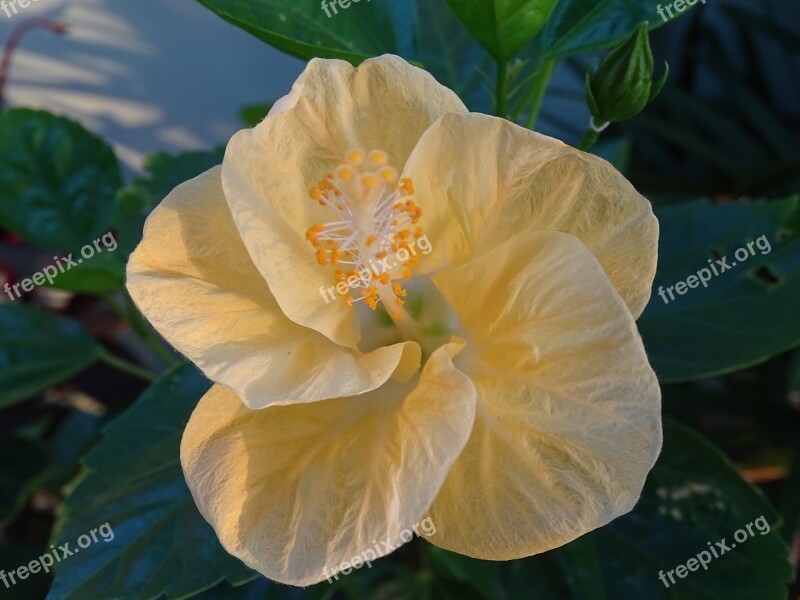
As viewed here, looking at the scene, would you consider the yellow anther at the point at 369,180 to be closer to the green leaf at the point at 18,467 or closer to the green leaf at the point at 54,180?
the green leaf at the point at 54,180

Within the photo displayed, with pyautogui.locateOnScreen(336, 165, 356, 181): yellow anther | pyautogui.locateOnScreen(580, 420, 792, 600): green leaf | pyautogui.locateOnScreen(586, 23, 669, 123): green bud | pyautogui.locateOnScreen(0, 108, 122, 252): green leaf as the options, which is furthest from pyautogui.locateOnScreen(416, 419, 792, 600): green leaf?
pyautogui.locateOnScreen(0, 108, 122, 252): green leaf

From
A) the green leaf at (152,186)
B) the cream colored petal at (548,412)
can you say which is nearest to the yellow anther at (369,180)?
the cream colored petal at (548,412)

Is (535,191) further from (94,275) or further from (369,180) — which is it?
(94,275)

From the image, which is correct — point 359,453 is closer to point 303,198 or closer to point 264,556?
point 264,556

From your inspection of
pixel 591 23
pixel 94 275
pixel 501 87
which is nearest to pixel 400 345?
pixel 501 87

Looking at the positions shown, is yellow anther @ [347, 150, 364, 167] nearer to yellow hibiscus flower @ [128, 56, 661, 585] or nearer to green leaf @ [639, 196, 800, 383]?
yellow hibiscus flower @ [128, 56, 661, 585]

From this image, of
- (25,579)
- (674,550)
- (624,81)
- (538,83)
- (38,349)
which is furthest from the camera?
(25,579)
